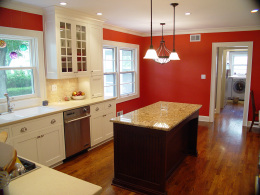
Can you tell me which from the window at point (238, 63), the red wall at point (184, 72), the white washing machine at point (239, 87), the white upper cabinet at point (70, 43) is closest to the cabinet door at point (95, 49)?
the white upper cabinet at point (70, 43)

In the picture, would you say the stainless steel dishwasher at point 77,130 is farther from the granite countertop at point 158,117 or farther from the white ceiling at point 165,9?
the white ceiling at point 165,9

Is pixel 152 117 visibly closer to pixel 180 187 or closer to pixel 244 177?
pixel 180 187

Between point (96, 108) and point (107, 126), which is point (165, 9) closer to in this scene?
point (96, 108)

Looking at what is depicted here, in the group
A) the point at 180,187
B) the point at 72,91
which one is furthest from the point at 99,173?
the point at 72,91

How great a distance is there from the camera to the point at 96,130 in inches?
160

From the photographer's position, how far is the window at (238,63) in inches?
376

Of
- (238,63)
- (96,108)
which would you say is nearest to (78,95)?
(96,108)

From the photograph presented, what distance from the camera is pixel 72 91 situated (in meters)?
4.24

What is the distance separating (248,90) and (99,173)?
4.19 meters

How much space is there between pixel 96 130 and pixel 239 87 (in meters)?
6.75

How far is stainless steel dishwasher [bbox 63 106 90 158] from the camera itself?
3428 millimetres

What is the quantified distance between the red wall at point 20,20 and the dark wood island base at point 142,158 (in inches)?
80.2

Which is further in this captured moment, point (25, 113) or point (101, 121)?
point (101, 121)

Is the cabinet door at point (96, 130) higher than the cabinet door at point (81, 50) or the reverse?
the reverse
